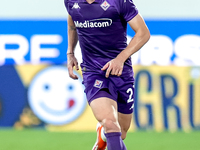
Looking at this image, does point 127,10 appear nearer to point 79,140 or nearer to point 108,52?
point 108,52

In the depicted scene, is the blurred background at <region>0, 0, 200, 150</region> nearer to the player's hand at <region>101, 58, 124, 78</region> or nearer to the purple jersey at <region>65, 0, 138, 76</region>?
the purple jersey at <region>65, 0, 138, 76</region>

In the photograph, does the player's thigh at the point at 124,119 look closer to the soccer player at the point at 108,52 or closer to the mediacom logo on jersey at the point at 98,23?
the soccer player at the point at 108,52

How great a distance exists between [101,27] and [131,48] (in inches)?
12.5

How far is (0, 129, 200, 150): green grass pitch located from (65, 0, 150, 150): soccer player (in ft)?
7.79

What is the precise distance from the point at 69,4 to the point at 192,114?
452 centimetres

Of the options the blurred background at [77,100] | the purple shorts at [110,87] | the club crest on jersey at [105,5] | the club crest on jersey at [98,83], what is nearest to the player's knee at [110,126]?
the purple shorts at [110,87]

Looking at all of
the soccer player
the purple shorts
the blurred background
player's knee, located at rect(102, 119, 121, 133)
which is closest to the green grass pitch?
the blurred background

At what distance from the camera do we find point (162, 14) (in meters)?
11.0

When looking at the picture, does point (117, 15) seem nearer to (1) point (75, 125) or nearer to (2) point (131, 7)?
(2) point (131, 7)

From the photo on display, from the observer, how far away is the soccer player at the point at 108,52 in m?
4.30

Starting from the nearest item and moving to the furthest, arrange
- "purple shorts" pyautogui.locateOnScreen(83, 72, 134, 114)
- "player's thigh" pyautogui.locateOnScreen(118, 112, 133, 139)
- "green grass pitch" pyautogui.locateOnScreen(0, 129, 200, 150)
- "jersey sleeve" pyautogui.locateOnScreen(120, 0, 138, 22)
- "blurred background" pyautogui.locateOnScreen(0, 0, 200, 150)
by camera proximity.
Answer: "jersey sleeve" pyautogui.locateOnScreen(120, 0, 138, 22) → "purple shorts" pyautogui.locateOnScreen(83, 72, 134, 114) → "player's thigh" pyautogui.locateOnScreen(118, 112, 133, 139) → "green grass pitch" pyautogui.locateOnScreen(0, 129, 200, 150) → "blurred background" pyautogui.locateOnScreen(0, 0, 200, 150)

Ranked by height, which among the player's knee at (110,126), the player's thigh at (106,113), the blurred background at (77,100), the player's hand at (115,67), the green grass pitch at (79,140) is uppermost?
the player's hand at (115,67)

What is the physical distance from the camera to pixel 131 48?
4.41 meters

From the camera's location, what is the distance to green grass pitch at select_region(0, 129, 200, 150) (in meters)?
7.00
